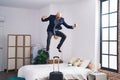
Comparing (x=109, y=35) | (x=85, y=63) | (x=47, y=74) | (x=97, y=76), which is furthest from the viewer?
(x=85, y=63)

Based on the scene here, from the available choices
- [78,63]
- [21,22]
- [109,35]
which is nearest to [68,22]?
[78,63]

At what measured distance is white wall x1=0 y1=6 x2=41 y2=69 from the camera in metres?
8.08

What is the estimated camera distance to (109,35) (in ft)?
17.8

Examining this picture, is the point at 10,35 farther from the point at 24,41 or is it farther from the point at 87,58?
the point at 87,58

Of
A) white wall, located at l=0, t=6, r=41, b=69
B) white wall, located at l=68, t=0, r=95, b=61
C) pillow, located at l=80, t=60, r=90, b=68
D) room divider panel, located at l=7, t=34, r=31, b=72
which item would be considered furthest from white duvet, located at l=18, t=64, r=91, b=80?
white wall, located at l=0, t=6, r=41, b=69

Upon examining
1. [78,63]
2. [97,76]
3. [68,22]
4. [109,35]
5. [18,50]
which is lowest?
[97,76]

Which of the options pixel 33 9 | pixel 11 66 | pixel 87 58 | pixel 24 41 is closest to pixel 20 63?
pixel 11 66

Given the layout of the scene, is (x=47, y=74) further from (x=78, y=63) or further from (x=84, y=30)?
(x=84, y=30)

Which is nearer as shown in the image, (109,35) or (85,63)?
(109,35)

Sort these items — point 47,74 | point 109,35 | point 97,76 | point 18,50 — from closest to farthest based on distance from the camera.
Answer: point 47,74 < point 97,76 < point 109,35 < point 18,50

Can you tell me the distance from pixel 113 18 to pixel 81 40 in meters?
1.64

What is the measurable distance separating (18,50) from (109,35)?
4.16 meters

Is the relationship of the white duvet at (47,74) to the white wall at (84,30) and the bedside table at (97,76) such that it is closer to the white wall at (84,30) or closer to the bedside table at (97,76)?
the bedside table at (97,76)

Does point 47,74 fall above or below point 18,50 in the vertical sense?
below
